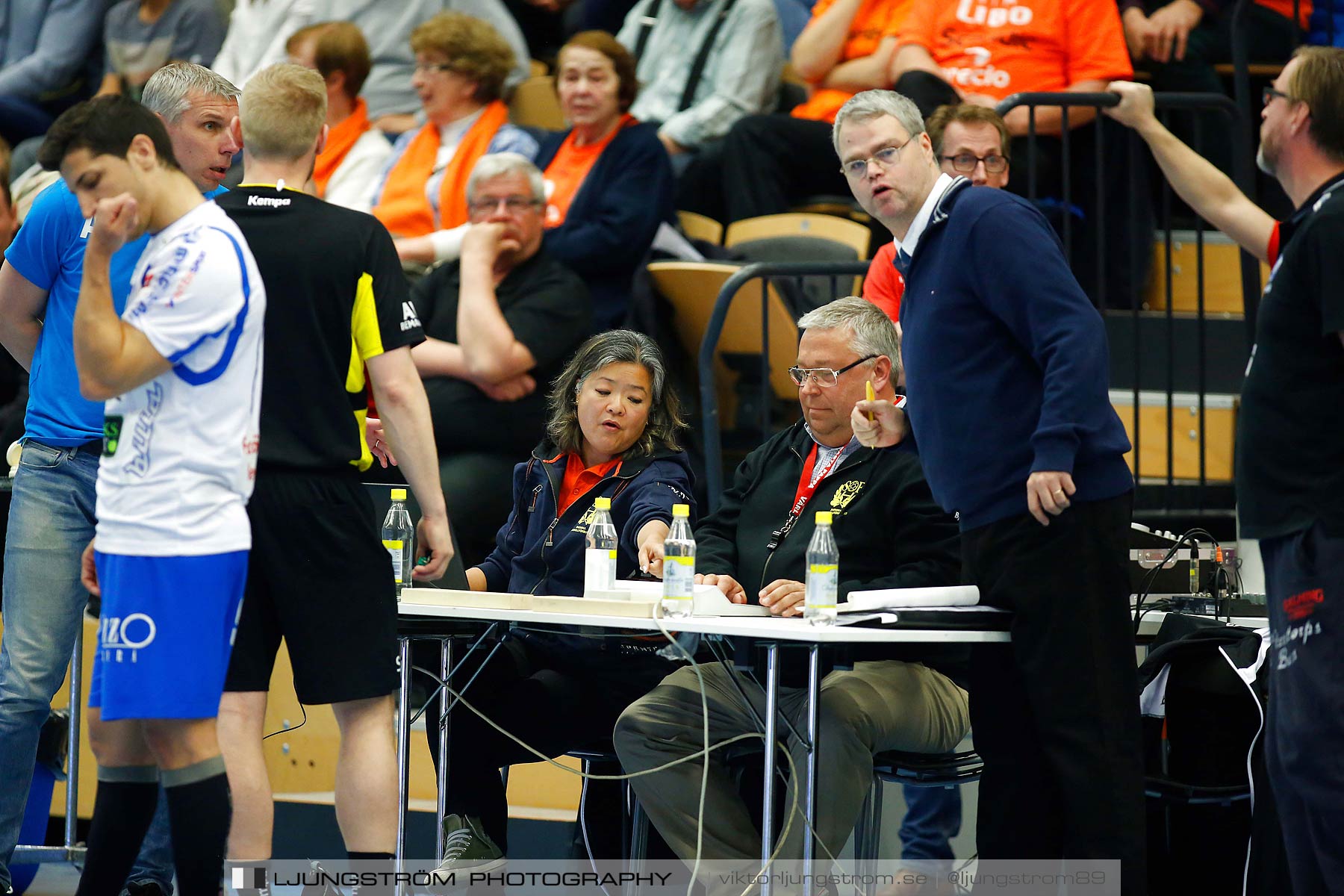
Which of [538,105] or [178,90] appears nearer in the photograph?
[178,90]

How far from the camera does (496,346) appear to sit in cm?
429

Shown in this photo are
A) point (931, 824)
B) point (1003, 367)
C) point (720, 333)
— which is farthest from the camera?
point (720, 333)

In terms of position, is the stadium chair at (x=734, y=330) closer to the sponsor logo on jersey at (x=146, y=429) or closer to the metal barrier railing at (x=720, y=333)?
the metal barrier railing at (x=720, y=333)

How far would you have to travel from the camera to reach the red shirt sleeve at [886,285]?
12.2ft

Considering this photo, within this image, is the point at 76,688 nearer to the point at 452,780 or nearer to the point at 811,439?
the point at 452,780

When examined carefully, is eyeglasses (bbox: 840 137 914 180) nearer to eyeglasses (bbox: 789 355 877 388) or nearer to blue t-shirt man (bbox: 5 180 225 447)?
eyeglasses (bbox: 789 355 877 388)

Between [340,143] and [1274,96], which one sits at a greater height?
[340,143]

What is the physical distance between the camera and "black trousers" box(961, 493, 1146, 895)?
99.7 inches

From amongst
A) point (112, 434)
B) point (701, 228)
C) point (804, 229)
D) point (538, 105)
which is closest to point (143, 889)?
point (112, 434)

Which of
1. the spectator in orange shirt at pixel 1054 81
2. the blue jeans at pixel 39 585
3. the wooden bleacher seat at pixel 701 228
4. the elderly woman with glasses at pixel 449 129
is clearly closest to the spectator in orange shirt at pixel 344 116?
the elderly woman with glasses at pixel 449 129

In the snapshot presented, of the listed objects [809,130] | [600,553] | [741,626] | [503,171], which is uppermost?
[809,130]

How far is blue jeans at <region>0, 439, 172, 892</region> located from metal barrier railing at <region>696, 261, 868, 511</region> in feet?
5.52

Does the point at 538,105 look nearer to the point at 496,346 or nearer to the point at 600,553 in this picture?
the point at 496,346

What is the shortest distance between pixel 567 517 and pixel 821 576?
85 centimetres
